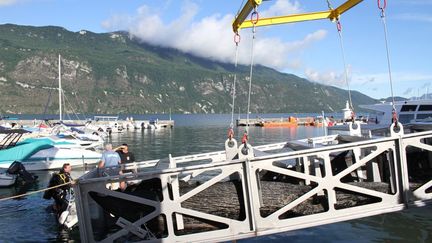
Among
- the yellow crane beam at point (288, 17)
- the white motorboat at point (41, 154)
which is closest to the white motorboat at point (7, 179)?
the white motorboat at point (41, 154)

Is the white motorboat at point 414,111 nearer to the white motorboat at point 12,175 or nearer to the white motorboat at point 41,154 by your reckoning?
the white motorboat at point 41,154

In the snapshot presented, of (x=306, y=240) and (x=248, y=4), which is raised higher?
(x=248, y=4)

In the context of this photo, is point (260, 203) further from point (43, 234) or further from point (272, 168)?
point (43, 234)

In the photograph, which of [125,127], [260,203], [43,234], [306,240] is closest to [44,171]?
[43,234]

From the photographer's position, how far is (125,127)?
9269cm

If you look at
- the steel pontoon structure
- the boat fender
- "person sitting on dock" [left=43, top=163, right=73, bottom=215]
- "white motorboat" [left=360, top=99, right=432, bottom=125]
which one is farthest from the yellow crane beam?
"white motorboat" [left=360, top=99, right=432, bottom=125]

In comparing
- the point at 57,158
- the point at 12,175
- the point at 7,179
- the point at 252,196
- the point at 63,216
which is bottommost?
the point at 63,216

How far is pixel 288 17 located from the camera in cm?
1347

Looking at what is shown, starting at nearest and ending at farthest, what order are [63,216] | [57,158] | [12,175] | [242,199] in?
[242,199] → [63,216] → [12,175] → [57,158]

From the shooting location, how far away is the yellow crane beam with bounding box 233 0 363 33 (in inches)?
474

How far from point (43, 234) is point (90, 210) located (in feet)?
19.6

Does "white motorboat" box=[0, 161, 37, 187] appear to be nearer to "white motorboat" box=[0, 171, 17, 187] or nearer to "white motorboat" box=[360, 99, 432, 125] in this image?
"white motorboat" box=[0, 171, 17, 187]

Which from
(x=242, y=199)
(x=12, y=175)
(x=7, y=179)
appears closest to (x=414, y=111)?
(x=242, y=199)

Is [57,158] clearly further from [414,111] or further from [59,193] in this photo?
[414,111]
